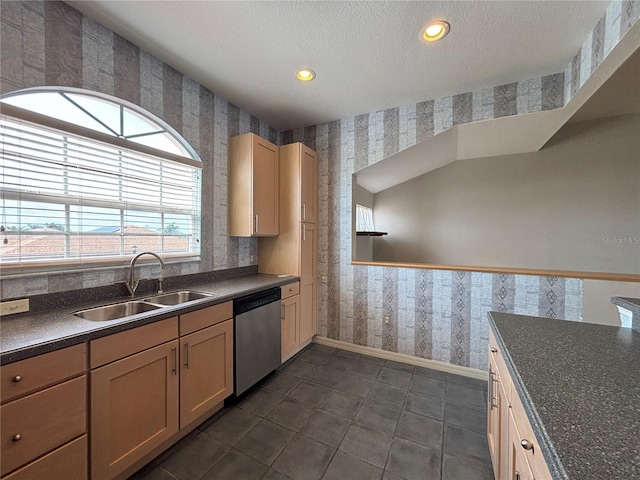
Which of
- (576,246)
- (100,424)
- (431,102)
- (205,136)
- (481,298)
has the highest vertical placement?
(431,102)

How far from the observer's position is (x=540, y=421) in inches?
25.5

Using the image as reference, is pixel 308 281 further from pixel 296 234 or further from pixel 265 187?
pixel 265 187

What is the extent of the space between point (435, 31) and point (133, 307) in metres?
2.84

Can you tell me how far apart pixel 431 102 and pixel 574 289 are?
2.19 meters

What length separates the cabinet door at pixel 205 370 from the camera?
65.8 inches

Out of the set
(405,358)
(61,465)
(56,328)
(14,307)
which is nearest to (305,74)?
(56,328)

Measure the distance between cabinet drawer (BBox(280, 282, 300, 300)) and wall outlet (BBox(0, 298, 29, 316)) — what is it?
1727 mm

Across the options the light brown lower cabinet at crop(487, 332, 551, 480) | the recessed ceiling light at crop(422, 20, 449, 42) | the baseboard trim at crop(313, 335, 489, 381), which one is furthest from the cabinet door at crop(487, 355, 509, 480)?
the recessed ceiling light at crop(422, 20, 449, 42)

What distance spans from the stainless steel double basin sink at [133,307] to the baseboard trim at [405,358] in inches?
71.5

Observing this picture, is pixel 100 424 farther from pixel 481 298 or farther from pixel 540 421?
pixel 481 298

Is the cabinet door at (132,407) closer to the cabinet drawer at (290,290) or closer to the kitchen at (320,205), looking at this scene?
the kitchen at (320,205)

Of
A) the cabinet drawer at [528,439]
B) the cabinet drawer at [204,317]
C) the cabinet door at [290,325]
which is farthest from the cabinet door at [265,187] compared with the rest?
the cabinet drawer at [528,439]

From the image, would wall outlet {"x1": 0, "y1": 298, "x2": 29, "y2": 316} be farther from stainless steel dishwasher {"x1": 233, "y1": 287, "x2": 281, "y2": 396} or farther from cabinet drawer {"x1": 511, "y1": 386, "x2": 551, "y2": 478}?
cabinet drawer {"x1": 511, "y1": 386, "x2": 551, "y2": 478}

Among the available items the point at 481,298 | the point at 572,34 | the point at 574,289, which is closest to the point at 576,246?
the point at 574,289
